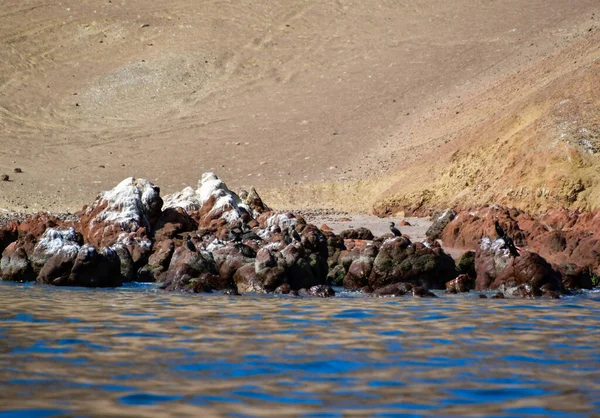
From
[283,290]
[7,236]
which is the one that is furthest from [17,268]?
[283,290]

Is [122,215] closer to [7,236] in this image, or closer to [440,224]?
[7,236]

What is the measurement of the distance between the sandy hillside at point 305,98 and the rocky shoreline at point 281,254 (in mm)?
3595

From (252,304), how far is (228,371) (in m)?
4.82

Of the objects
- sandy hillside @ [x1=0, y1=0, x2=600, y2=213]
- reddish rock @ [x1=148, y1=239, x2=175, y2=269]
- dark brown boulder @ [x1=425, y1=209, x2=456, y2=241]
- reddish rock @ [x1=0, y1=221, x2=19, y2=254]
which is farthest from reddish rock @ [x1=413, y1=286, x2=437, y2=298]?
reddish rock @ [x1=0, y1=221, x2=19, y2=254]

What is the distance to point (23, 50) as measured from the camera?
151 feet

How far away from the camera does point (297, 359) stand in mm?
7570

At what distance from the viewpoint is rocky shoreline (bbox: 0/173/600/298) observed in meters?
14.0

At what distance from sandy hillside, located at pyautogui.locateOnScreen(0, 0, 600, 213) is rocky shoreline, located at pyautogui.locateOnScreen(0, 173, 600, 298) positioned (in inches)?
142

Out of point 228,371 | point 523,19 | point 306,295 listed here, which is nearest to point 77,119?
point 523,19

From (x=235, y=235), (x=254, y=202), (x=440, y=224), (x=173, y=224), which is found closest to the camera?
(x=235, y=235)

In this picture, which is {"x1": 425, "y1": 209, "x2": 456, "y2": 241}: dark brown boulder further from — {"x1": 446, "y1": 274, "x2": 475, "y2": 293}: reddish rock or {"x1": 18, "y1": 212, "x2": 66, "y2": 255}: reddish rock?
{"x1": 18, "y1": 212, "x2": 66, "y2": 255}: reddish rock

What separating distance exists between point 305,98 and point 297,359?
3527cm

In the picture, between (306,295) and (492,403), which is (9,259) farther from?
(492,403)

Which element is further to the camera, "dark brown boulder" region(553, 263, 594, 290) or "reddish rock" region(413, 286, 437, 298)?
"dark brown boulder" region(553, 263, 594, 290)
